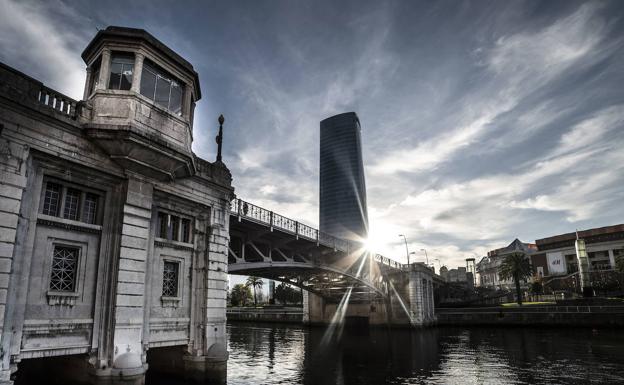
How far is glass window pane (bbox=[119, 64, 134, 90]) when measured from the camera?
15261 mm

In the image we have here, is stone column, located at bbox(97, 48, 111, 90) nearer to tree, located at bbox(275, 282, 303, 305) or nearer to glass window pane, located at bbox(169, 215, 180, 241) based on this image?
→ glass window pane, located at bbox(169, 215, 180, 241)

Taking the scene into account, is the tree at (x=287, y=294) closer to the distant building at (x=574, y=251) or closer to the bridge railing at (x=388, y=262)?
the bridge railing at (x=388, y=262)

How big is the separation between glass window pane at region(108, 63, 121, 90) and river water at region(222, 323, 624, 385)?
1534 cm

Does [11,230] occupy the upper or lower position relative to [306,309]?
upper

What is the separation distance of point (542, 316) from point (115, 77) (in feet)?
192

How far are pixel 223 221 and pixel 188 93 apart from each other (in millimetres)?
6589

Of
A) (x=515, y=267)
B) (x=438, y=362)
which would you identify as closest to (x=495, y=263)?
(x=515, y=267)

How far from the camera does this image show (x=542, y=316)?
52188 mm

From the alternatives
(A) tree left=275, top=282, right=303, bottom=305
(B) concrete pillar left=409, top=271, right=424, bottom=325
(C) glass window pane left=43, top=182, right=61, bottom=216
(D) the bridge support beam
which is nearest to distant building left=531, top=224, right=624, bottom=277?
(A) tree left=275, top=282, right=303, bottom=305

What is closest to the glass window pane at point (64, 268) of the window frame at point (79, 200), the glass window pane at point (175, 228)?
the window frame at point (79, 200)

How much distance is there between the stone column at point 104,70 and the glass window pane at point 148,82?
1287 mm

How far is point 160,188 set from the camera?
53.9ft

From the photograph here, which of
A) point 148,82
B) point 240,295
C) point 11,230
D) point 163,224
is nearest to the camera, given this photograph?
point 11,230

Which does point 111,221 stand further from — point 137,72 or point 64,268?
point 137,72
